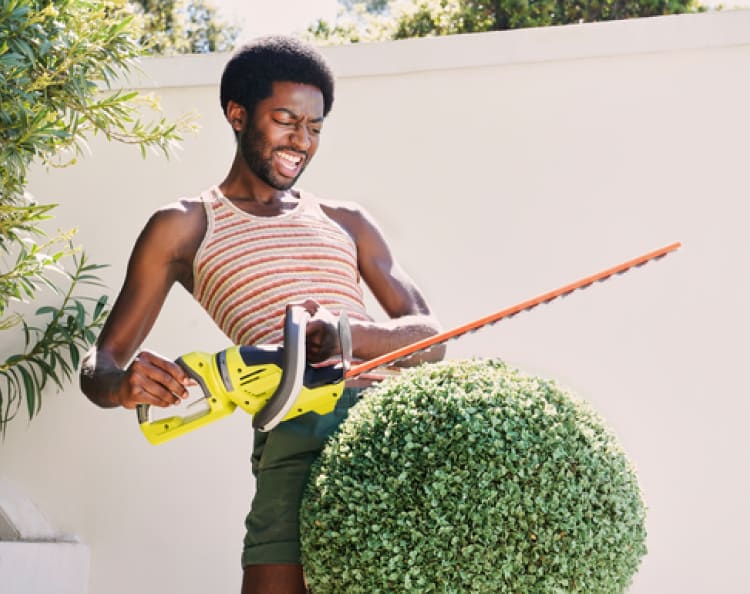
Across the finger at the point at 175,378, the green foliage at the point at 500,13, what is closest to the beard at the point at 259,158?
the finger at the point at 175,378

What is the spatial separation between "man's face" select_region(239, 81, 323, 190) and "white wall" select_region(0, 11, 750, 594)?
2.02 metres

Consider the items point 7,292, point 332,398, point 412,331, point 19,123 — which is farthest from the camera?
point 7,292

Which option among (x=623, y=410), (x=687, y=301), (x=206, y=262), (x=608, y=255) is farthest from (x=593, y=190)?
(x=206, y=262)

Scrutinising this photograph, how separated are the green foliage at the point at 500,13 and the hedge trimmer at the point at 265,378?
7843 millimetres

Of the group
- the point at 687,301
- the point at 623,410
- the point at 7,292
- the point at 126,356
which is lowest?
the point at 623,410

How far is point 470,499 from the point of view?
6.90ft

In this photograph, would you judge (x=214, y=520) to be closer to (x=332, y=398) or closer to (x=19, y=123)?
(x=19, y=123)

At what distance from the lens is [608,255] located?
465 cm

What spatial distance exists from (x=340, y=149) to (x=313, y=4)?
939 cm

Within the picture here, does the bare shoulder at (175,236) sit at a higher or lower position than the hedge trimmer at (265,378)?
higher

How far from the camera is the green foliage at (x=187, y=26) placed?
1298cm

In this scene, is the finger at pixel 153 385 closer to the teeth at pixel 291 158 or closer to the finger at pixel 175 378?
the finger at pixel 175 378

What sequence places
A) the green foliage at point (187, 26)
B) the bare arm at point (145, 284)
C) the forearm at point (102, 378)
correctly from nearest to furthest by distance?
the forearm at point (102, 378)
the bare arm at point (145, 284)
the green foliage at point (187, 26)

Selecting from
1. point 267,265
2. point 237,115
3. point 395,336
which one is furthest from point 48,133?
point 395,336
